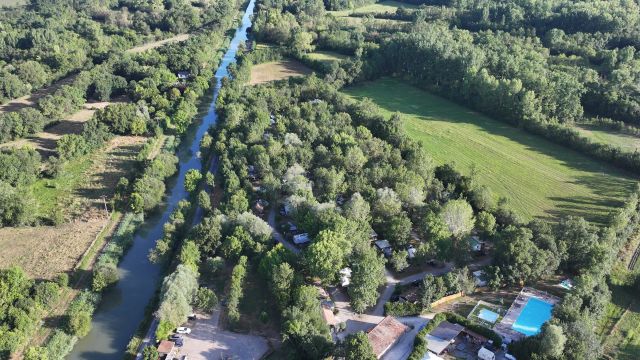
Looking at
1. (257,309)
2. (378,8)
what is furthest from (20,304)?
(378,8)

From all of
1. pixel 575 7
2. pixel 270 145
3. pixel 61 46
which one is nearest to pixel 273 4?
pixel 61 46

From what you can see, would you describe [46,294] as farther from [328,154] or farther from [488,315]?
[488,315]

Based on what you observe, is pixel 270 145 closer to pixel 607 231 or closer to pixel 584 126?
pixel 607 231

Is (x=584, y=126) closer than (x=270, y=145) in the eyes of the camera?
No

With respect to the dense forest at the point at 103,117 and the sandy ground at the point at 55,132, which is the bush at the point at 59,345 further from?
the sandy ground at the point at 55,132

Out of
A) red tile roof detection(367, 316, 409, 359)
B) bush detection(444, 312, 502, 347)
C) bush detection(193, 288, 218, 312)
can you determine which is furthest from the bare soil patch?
bush detection(444, 312, 502, 347)

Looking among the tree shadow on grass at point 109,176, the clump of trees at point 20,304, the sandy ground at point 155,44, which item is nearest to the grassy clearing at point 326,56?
the sandy ground at point 155,44
